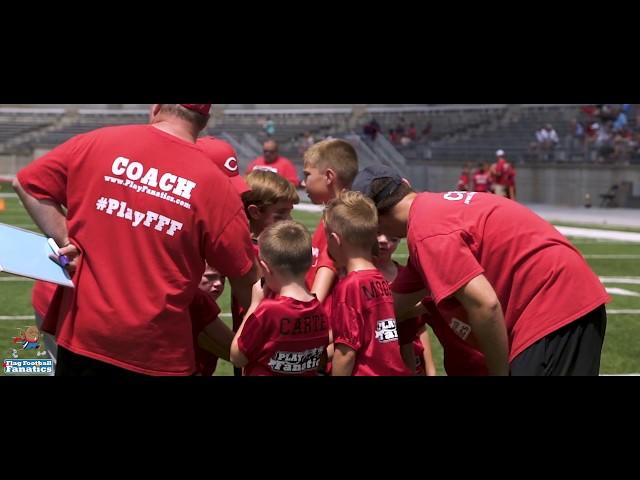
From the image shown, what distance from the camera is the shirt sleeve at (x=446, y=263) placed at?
3.57 meters

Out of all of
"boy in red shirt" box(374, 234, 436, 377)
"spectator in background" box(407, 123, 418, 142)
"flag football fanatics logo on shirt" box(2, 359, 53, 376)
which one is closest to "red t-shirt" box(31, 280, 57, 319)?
"flag football fanatics logo on shirt" box(2, 359, 53, 376)

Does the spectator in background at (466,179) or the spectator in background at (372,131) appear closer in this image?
the spectator in background at (466,179)

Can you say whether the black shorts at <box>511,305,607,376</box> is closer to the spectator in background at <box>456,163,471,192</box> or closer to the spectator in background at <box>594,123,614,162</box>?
the spectator in background at <box>456,163,471,192</box>

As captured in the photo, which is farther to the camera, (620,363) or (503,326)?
(620,363)

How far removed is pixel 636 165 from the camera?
31.2 metres

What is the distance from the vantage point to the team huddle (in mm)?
3584

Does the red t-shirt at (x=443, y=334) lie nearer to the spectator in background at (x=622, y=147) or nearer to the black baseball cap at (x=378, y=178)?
the black baseball cap at (x=378, y=178)

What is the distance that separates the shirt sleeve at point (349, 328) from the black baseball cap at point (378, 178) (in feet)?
1.52

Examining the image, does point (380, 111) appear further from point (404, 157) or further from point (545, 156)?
point (545, 156)

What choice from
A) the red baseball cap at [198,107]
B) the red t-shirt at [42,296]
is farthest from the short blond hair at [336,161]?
the red t-shirt at [42,296]

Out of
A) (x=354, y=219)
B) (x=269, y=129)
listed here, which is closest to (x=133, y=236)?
(x=354, y=219)

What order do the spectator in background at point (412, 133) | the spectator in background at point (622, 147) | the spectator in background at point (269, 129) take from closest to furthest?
the spectator in background at point (622, 147) < the spectator in background at point (412, 133) < the spectator in background at point (269, 129)
